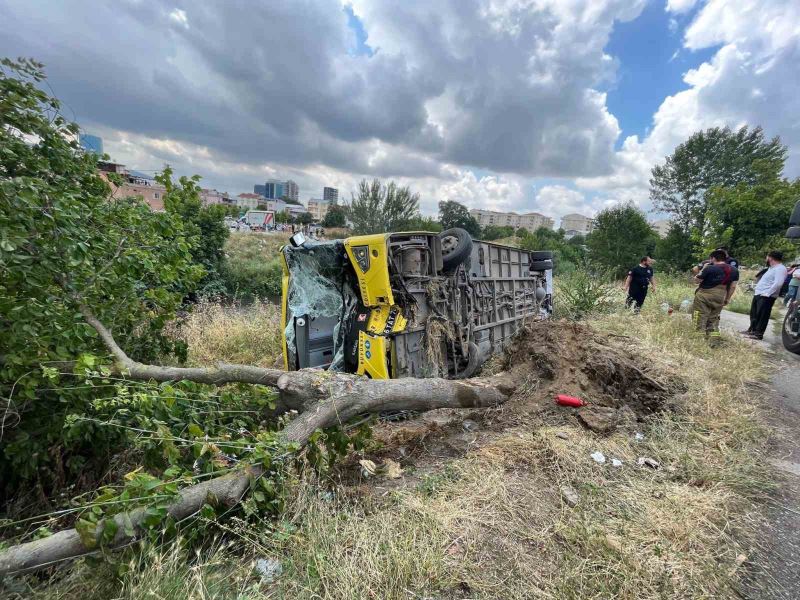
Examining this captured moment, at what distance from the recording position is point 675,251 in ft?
86.8

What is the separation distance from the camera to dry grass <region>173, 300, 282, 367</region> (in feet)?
19.8

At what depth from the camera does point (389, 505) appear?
221cm

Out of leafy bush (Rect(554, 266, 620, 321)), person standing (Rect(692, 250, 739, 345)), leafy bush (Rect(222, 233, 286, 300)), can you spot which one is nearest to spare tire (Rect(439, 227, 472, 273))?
person standing (Rect(692, 250, 739, 345))

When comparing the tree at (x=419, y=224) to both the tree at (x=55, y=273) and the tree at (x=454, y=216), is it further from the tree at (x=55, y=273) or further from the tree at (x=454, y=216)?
the tree at (x=55, y=273)

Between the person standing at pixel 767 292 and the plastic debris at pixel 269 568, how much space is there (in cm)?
943

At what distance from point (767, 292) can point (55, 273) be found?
10401 mm

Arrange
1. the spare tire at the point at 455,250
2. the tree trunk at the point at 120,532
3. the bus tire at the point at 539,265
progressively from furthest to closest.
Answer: the bus tire at the point at 539,265 → the spare tire at the point at 455,250 → the tree trunk at the point at 120,532

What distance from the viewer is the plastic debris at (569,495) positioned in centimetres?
227

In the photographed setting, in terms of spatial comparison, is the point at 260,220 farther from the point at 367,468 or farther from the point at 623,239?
the point at 367,468

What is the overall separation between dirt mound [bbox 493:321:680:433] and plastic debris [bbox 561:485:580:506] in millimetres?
1020

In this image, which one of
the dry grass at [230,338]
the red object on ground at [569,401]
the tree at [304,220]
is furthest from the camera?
the tree at [304,220]

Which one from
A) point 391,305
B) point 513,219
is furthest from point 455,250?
point 513,219

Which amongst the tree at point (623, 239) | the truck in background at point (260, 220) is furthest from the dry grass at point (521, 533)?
the truck in background at point (260, 220)

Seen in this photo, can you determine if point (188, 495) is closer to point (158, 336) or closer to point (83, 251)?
point (83, 251)
